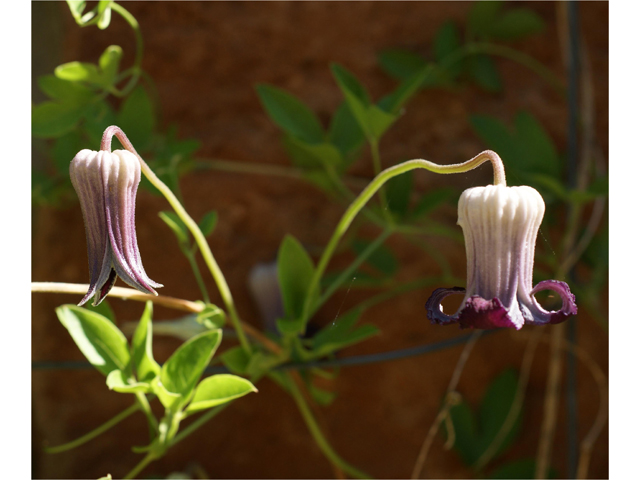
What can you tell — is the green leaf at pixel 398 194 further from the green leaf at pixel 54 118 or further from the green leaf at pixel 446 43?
the green leaf at pixel 54 118

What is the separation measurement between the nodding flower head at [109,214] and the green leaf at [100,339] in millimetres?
125

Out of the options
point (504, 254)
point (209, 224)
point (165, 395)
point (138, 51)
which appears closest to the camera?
point (504, 254)

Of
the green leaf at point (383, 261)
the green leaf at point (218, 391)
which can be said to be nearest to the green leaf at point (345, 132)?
the green leaf at point (383, 261)

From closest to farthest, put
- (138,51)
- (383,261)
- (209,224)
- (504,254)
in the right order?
(504,254) < (209,224) < (138,51) < (383,261)

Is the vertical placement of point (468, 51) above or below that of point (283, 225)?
above

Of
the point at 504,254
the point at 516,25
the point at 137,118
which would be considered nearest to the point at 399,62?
the point at 516,25

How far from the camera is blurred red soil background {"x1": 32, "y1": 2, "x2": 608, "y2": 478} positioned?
1.00m

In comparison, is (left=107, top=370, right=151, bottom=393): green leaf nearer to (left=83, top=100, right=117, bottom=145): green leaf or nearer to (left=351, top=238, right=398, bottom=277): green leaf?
Answer: (left=83, top=100, right=117, bottom=145): green leaf

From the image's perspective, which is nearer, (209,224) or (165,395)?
(165,395)

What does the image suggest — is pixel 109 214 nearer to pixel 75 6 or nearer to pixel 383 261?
pixel 75 6

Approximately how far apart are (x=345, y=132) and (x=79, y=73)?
33 centimetres

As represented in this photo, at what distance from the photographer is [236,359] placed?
694mm

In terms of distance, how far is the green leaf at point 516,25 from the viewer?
39.6 inches

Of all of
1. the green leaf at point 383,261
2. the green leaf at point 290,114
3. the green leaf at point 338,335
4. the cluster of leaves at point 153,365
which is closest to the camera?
the cluster of leaves at point 153,365
